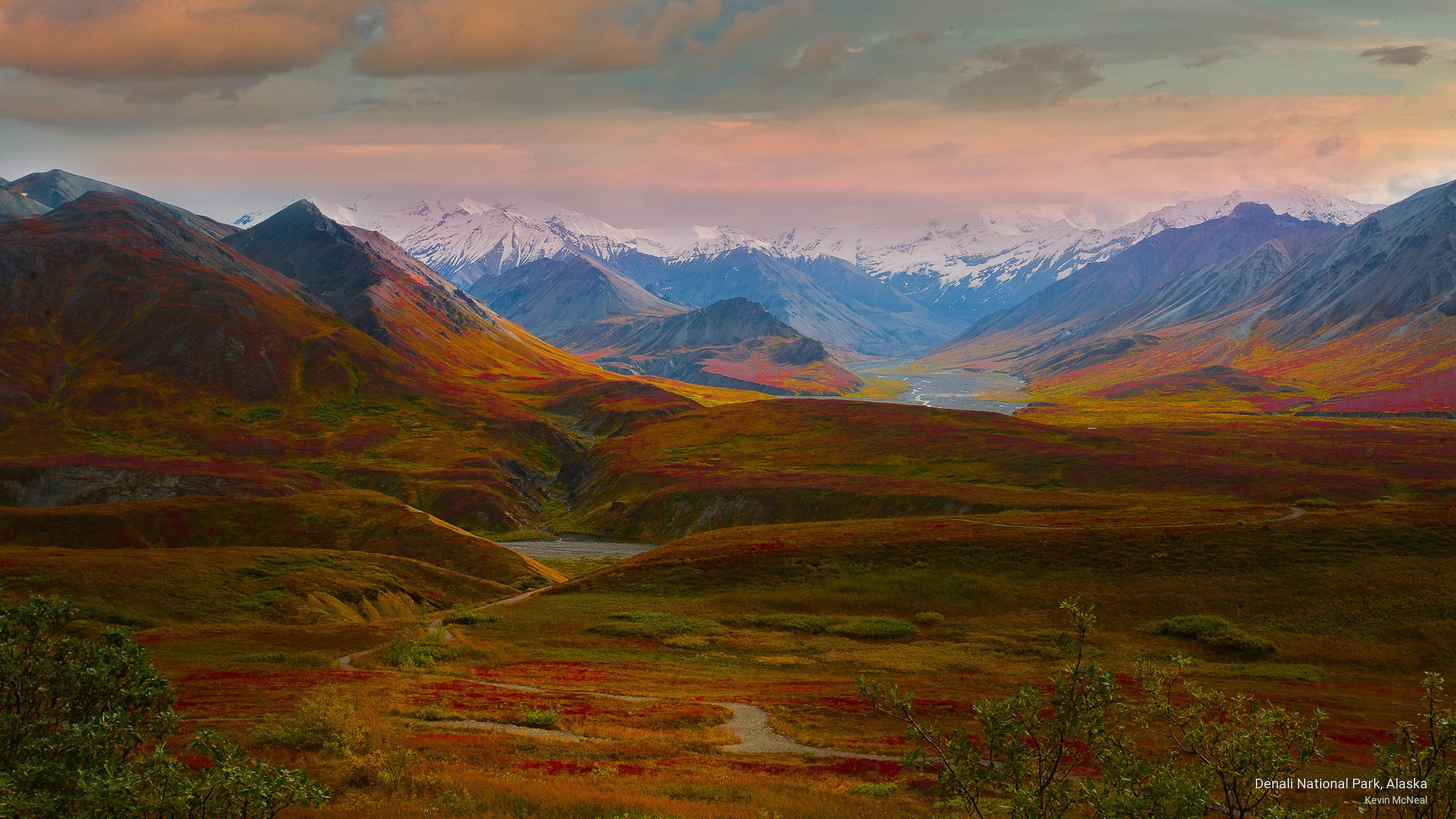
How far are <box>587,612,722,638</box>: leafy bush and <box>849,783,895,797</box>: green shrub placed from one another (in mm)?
40166

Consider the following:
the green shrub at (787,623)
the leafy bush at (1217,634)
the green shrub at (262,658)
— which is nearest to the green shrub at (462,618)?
the green shrub at (262,658)

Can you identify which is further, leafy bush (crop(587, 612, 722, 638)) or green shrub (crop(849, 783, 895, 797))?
leafy bush (crop(587, 612, 722, 638))

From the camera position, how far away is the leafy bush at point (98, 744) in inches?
571

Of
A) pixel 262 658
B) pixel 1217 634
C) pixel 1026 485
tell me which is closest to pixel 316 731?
pixel 262 658

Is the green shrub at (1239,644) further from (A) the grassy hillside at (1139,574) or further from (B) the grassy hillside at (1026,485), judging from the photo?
(B) the grassy hillside at (1026,485)

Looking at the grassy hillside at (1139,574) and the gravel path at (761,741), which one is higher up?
the gravel path at (761,741)

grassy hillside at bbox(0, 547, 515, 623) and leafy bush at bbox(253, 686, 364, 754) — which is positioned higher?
leafy bush at bbox(253, 686, 364, 754)

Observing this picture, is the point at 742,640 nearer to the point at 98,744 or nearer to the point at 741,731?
the point at 741,731

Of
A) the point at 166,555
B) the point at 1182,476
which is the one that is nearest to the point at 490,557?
the point at 166,555

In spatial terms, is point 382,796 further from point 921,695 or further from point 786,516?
point 786,516

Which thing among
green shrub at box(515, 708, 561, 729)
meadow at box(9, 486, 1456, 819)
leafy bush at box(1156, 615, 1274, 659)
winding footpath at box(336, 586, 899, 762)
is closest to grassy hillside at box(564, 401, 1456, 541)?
meadow at box(9, 486, 1456, 819)

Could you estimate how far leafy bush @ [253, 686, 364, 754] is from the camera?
31.4 m

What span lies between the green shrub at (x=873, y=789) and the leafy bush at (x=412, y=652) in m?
35.7

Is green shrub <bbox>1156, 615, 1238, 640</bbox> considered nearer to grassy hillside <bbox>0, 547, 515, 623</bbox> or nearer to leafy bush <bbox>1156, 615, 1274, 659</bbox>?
leafy bush <bbox>1156, 615, 1274, 659</bbox>
